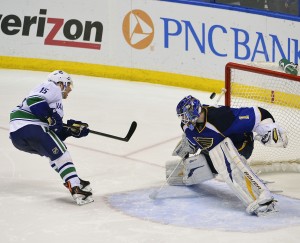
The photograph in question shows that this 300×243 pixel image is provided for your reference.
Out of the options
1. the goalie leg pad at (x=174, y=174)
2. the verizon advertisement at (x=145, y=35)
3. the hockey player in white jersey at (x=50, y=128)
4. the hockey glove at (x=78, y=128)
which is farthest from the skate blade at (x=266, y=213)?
the verizon advertisement at (x=145, y=35)

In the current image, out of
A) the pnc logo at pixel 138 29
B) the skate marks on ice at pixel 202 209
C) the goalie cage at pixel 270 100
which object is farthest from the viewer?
the pnc logo at pixel 138 29

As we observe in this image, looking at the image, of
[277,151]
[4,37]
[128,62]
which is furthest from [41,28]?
[277,151]

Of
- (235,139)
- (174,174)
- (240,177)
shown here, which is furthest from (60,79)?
(240,177)

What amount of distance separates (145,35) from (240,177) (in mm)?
3726

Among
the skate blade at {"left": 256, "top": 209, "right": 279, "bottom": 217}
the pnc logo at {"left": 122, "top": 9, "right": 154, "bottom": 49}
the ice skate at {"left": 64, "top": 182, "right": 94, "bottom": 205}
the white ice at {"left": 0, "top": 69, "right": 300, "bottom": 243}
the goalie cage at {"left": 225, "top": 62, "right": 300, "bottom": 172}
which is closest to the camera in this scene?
the white ice at {"left": 0, "top": 69, "right": 300, "bottom": 243}

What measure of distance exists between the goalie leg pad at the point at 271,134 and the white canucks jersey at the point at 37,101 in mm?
1227

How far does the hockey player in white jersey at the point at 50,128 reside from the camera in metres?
4.85

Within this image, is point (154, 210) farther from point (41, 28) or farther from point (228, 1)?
point (41, 28)

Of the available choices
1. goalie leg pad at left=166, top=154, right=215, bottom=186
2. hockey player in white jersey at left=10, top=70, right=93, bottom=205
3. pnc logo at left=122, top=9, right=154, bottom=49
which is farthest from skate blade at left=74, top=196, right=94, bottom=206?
pnc logo at left=122, top=9, right=154, bottom=49

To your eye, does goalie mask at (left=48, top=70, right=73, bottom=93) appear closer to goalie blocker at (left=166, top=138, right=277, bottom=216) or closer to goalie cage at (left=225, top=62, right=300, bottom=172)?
goalie blocker at (left=166, top=138, right=277, bottom=216)

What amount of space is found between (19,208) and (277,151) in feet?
6.38

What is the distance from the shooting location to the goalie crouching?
462 cm

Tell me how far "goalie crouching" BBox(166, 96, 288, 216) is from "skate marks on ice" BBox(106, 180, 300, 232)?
0.12 m

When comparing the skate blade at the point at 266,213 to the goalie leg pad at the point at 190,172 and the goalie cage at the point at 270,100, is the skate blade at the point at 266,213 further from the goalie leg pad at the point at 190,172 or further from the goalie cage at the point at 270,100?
the goalie cage at the point at 270,100
